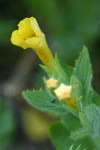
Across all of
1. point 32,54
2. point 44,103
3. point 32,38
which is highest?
point 32,38

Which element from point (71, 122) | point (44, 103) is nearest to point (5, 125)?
point (71, 122)

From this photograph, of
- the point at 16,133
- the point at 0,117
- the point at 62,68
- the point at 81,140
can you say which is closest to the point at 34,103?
the point at 62,68

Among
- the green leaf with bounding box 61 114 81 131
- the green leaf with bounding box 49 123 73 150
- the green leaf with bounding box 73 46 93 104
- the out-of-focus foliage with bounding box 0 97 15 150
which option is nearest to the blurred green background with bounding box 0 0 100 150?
the out-of-focus foliage with bounding box 0 97 15 150

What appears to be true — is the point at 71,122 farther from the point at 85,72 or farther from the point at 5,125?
the point at 5,125

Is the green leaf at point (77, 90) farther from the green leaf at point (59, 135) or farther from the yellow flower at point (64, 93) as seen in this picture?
the green leaf at point (59, 135)

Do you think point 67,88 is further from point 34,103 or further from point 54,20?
point 54,20

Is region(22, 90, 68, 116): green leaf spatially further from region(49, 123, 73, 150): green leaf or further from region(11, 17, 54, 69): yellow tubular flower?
region(49, 123, 73, 150): green leaf
